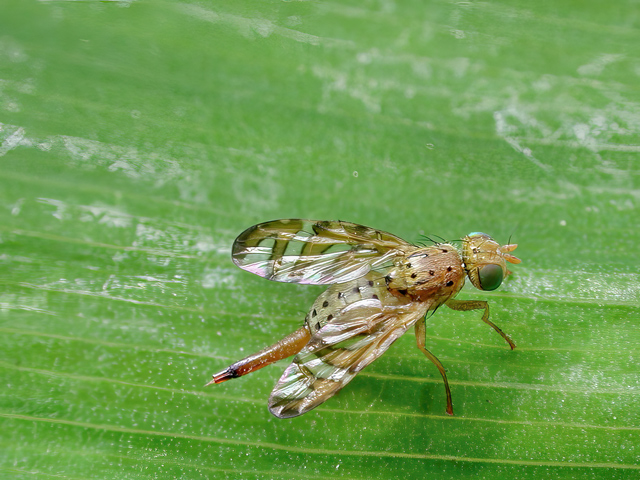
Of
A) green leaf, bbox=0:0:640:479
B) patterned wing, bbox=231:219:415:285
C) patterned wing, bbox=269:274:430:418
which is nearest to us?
patterned wing, bbox=269:274:430:418

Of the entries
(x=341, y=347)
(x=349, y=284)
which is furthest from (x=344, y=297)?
(x=341, y=347)

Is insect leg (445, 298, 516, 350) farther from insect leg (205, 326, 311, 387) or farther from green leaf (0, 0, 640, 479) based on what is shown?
insect leg (205, 326, 311, 387)

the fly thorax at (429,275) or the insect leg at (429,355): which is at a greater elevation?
the fly thorax at (429,275)

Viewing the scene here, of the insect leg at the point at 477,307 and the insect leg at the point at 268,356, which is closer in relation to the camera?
the insect leg at the point at 268,356

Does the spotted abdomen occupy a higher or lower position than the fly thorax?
lower

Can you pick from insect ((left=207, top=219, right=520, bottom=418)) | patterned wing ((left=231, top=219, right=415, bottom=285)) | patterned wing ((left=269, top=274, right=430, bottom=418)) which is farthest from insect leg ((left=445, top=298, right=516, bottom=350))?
patterned wing ((left=231, top=219, right=415, bottom=285))

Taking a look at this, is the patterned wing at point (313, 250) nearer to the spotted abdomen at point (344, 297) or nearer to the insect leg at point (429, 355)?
the spotted abdomen at point (344, 297)

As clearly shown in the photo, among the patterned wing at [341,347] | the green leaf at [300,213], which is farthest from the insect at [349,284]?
the green leaf at [300,213]

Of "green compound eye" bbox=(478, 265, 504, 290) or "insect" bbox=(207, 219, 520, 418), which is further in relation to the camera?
"green compound eye" bbox=(478, 265, 504, 290)

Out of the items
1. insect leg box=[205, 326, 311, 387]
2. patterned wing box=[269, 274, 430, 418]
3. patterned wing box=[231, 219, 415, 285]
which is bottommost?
insect leg box=[205, 326, 311, 387]
